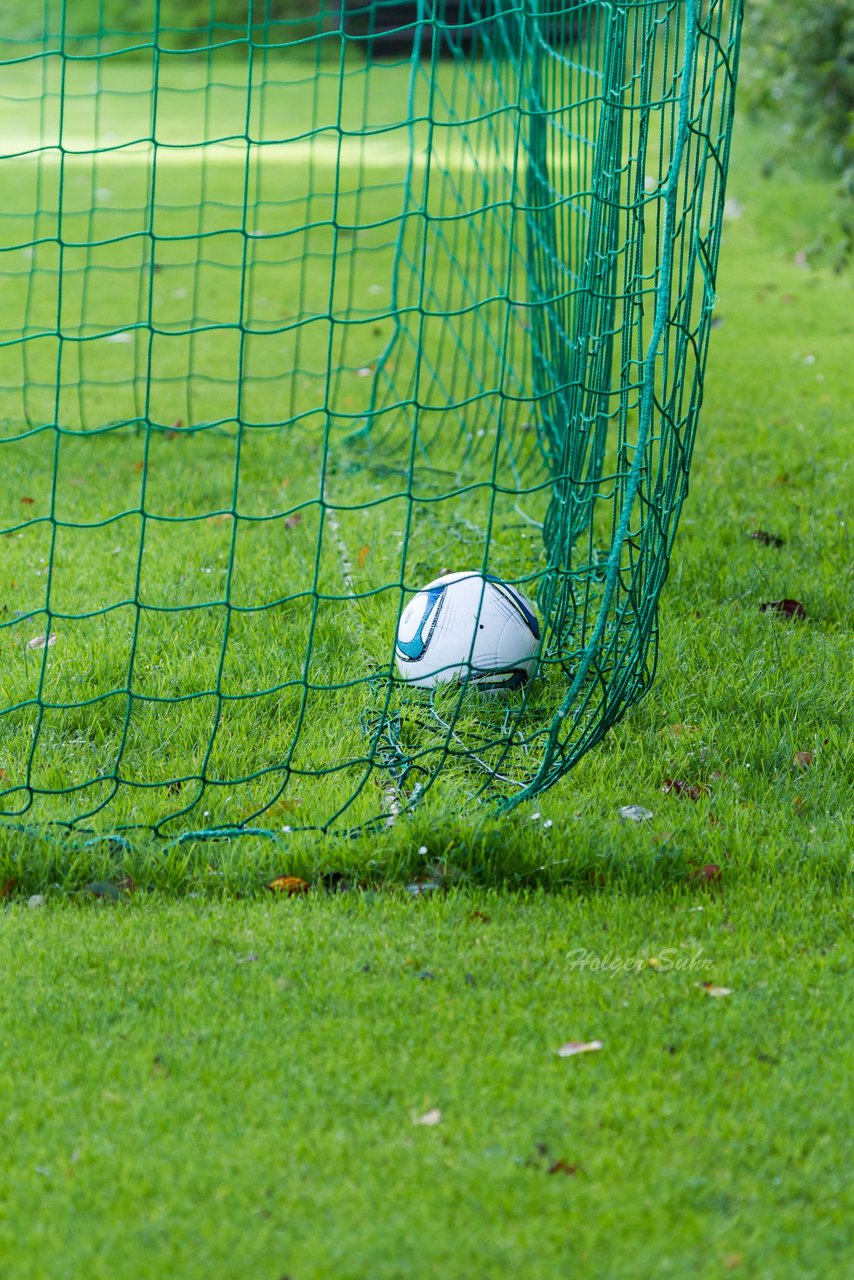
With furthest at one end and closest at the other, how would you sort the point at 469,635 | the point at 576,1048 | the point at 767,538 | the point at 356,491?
1. the point at 356,491
2. the point at 767,538
3. the point at 469,635
4. the point at 576,1048

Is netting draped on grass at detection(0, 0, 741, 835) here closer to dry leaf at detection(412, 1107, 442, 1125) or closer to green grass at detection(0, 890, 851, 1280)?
green grass at detection(0, 890, 851, 1280)

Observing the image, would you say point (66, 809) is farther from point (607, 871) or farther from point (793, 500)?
point (793, 500)

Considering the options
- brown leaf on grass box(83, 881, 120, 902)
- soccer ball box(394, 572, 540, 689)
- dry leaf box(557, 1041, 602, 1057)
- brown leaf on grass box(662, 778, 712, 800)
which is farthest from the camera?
soccer ball box(394, 572, 540, 689)

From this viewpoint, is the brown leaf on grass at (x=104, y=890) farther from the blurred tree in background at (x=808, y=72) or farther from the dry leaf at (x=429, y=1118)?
the blurred tree in background at (x=808, y=72)

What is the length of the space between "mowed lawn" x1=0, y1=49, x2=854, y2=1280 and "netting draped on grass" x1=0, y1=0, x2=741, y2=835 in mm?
218

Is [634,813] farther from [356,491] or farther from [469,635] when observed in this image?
[356,491]

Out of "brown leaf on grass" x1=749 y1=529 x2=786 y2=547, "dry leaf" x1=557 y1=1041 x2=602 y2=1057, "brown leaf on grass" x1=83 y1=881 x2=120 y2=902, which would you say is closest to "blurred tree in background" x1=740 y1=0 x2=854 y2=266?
"brown leaf on grass" x1=749 y1=529 x2=786 y2=547

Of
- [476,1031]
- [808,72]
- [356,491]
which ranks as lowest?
[356,491]

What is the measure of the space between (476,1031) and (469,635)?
4.39ft

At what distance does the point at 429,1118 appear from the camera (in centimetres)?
215

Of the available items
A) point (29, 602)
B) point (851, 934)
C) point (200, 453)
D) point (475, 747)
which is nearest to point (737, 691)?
point (475, 747)

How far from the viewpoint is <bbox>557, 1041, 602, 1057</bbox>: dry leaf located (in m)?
2.30

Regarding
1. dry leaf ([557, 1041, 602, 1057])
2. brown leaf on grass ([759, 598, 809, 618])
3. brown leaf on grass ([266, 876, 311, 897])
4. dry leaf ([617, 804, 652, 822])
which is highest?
dry leaf ([557, 1041, 602, 1057])

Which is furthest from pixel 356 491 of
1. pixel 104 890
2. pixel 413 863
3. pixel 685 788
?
pixel 104 890
